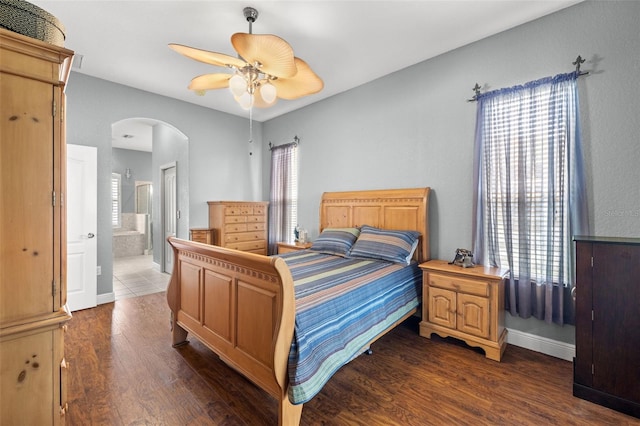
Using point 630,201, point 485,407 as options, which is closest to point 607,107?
point 630,201

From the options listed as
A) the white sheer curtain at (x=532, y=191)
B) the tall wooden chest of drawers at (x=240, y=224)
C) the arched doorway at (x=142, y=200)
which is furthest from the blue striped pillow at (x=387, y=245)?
the arched doorway at (x=142, y=200)

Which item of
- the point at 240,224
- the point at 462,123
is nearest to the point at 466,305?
the point at 462,123

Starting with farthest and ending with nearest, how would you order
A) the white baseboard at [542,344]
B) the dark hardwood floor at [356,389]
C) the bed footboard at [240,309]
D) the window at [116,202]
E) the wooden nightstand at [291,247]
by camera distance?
the window at [116,202]
the wooden nightstand at [291,247]
the white baseboard at [542,344]
the dark hardwood floor at [356,389]
the bed footboard at [240,309]

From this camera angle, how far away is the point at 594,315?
6.29ft

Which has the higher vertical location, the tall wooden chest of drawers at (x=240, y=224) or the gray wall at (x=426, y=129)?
the gray wall at (x=426, y=129)

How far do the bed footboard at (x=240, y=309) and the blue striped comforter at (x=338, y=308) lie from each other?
10 cm

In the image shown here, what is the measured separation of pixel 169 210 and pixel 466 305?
5398mm

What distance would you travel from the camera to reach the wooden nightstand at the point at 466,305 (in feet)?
7.97

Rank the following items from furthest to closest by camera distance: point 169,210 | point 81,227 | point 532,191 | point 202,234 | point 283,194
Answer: point 169,210
point 283,194
point 202,234
point 81,227
point 532,191

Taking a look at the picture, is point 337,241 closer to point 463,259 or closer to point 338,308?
point 463,259

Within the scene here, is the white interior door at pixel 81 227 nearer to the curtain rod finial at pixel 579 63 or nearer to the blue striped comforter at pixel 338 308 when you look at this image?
the blue striped comforter at pixel 338 308

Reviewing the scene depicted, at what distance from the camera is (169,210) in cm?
568

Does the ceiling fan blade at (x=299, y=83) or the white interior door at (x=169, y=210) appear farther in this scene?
the white interior door at (x=169, y=210)

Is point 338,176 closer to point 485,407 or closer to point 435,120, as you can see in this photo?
point 435,120
